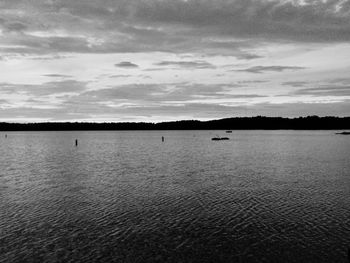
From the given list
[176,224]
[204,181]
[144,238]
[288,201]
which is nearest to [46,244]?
[144,238]

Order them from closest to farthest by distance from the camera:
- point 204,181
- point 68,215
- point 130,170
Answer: point 68,215 < point 204,181 < point 130,170

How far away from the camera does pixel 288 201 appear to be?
32.9 metres

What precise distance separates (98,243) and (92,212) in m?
7.92

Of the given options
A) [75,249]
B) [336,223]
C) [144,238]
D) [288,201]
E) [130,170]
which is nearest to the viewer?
[75,249]

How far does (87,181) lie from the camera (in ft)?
153

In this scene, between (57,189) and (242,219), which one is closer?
(242,219)

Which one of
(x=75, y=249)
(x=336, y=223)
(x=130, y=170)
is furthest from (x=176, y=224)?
(x=130, y=170)

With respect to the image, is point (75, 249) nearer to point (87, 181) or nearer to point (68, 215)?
point (68, 215)

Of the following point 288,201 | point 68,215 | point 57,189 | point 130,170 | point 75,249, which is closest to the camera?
point 75,249

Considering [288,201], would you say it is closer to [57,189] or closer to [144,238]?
[144,238]

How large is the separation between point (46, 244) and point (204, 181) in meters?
27.6

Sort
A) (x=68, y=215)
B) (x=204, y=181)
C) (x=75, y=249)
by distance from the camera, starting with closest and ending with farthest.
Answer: (x=75, y=249) → (x=68, y=215) → (x=204, y=181)

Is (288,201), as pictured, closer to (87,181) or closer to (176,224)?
(176,224)

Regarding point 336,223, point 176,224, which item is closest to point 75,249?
point 176,224
